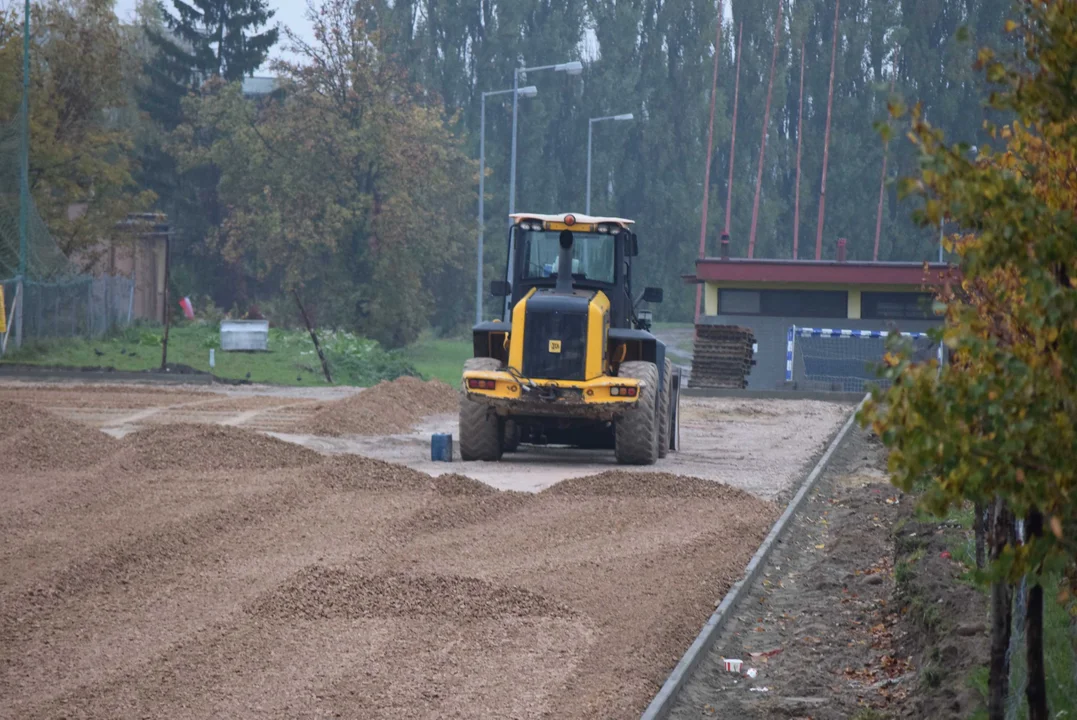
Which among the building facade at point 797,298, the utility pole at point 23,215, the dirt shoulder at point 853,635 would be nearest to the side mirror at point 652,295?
the dirt shoulder at point 853,635

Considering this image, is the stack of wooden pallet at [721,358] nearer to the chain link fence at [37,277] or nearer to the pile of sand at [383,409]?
the pile of sand at [383,409]

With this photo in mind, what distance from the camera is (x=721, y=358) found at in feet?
118

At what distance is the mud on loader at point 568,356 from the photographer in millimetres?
17484

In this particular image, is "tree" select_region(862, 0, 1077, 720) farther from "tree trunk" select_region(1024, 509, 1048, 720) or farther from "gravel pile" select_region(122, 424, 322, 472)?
"gravel pile" select_region(122, 424, 322, 472)

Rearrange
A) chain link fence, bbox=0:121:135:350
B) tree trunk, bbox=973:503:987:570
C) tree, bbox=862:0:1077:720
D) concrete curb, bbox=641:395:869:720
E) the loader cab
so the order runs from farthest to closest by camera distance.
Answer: chain link fence, bbox=0:121:135:350
the loader cab
tree trunk, bbox=973:503:987:570
concrete curb, bbox=641:395:869:720
tree, bbox=862:0:1077:720

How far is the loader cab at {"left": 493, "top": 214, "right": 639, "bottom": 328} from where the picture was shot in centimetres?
1867

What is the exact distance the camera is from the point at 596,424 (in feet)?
61.8

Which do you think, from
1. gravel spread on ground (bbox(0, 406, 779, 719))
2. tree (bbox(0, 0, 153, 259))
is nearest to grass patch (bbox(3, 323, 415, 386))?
tree (bbox(0, 0, 153, 259))

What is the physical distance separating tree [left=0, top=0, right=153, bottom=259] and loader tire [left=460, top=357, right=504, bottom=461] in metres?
26.0

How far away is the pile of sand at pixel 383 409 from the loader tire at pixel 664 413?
5014 mm

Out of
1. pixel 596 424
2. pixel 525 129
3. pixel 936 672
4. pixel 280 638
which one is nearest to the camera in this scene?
pixel 936 672

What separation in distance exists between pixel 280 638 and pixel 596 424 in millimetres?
10452

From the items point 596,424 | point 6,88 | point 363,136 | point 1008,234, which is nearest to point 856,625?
point 1008,234

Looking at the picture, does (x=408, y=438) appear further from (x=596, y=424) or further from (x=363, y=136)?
(x=363, y=136)
